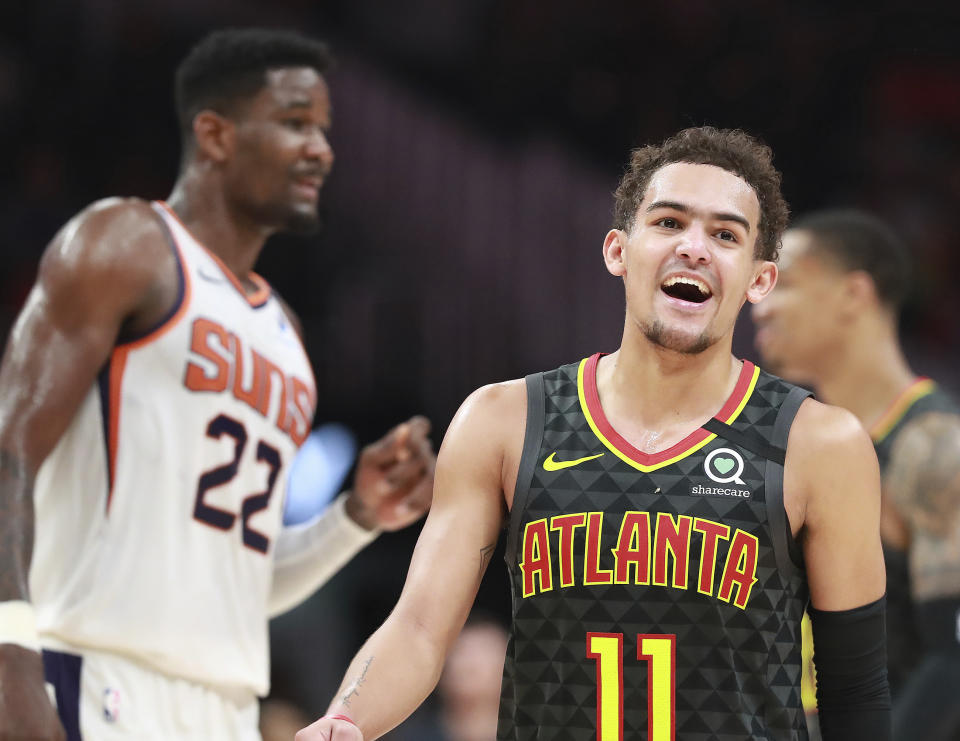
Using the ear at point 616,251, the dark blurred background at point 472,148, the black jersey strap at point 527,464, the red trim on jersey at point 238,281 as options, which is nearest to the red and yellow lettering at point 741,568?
the black jersey strap at point 527,464

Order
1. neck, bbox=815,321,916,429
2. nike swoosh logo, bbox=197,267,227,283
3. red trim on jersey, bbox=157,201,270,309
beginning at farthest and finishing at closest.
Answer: neck, bbox=815,321,916,429
red trim on jersey, bbox=157,201,270,309
nike swoosh logo, bbox=197,267,227,283

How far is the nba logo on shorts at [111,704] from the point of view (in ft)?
11.4

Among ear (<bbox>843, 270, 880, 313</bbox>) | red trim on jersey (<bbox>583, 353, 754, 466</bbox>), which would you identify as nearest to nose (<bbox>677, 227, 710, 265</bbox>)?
red trim on jersey (<bbox>583, 353, 754, 466</bbox>)

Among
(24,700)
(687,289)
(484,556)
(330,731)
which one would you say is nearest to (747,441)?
(687,289)

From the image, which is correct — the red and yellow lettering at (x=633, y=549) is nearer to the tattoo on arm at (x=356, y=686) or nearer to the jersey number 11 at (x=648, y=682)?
the jersey number 11 at (x=648, y=682)

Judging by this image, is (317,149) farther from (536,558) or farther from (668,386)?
(536,558)

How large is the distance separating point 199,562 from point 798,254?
2.77 metres

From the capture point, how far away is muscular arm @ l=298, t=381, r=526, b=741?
2.52m

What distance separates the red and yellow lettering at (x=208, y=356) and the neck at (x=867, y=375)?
243cm

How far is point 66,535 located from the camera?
3.65m

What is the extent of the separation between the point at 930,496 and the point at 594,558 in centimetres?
230

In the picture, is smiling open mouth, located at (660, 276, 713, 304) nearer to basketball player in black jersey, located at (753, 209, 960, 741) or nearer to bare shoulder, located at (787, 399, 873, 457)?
bare shoulder, located at (787, 399, 873, 457)

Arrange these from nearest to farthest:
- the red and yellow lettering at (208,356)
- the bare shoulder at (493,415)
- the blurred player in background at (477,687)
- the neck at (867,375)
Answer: the bare shoulder at (493,415), the red and yellow lettering at (208,356), the neck at (867,375), the blurred player in background at (477,687)

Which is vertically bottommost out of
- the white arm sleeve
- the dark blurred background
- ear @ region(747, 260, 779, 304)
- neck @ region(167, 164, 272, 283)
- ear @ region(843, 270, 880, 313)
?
the white arm sleeve
